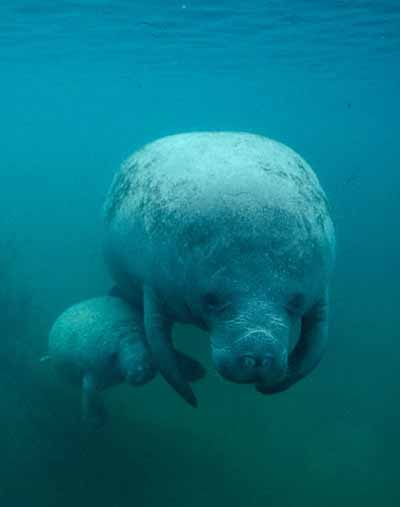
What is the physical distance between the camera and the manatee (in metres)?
4.74

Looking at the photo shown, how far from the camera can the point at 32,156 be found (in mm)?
29609

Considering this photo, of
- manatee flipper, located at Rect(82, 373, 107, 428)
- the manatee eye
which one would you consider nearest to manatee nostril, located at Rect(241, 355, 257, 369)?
the manatee eye

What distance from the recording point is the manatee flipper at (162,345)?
4090 millimetres

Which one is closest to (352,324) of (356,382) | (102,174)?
(356,382)

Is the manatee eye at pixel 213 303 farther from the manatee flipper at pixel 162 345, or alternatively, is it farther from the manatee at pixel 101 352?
the manatee at pixel 101 352

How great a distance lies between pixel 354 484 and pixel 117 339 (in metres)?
3.56

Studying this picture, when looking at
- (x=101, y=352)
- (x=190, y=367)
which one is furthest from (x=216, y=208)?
(x=101, y=352)

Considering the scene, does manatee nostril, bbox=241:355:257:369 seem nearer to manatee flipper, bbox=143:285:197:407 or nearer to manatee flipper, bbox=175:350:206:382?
manatee flipper, bbox=143:285:197:407

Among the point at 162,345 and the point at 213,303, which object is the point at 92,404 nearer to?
the point at 162,345

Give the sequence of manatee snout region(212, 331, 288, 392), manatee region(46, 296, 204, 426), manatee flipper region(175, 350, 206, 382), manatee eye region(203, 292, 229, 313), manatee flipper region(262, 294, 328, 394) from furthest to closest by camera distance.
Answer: manatee flipper region(175, 350, 206, 382), manatee region(46, 296, 204, 426), manatee flipper region(262, 294, 328, 394), manatee eye region(203, 292, 229, 313), manatee snout region(212, 331, 288, 392)

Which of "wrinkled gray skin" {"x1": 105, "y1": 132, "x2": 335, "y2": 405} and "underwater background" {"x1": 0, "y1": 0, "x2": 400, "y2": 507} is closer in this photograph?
"wrinkled gray skin" {"x1": 105, "y1": 132, "x2": 335, "y2": 405}

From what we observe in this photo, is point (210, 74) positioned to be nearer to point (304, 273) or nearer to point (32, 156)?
point (32, 156)

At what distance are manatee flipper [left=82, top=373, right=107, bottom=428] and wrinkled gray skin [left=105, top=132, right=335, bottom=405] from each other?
1340 mm

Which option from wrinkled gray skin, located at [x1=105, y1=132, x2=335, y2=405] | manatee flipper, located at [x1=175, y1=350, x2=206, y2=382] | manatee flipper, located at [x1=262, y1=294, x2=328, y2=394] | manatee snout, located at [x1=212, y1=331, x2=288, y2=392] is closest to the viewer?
manatee snout, located at [x1=212, y1=331, x2=288, y2=392]
